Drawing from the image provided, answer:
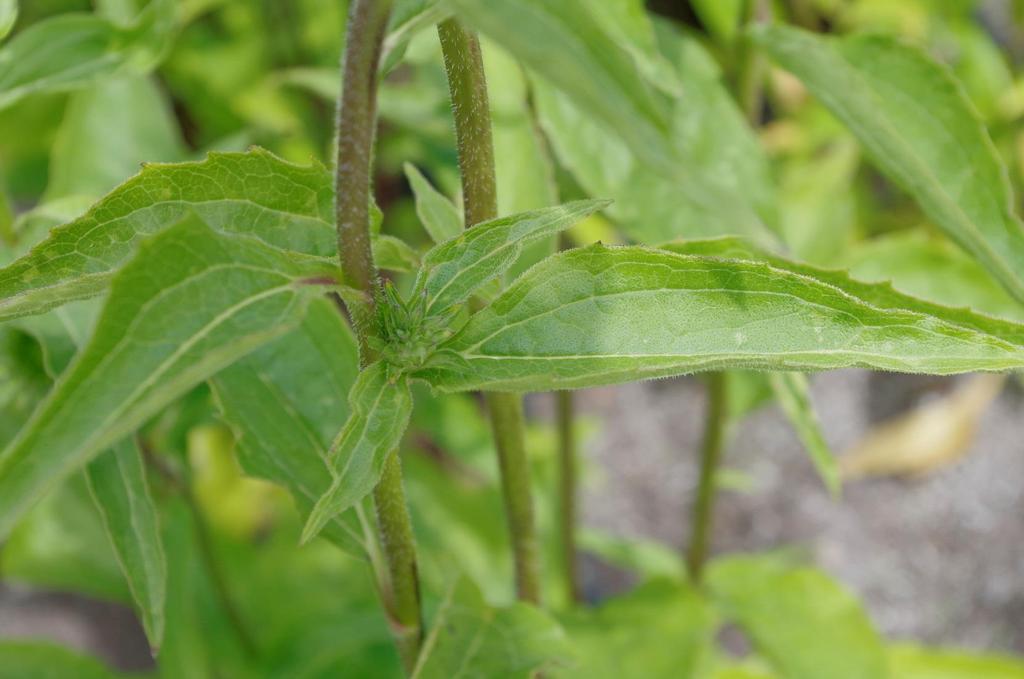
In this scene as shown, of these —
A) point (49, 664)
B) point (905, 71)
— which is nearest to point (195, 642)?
point (49, 664)

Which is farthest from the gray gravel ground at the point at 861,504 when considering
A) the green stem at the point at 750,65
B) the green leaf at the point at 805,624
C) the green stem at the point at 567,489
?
the green stem at the point at 750,65

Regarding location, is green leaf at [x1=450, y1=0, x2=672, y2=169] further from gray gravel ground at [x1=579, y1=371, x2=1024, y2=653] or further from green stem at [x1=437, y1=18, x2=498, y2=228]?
gray gravel ground at [x1=579, y1=371, x2=1024, y2=653]

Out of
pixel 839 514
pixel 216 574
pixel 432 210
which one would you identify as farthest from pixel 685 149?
pixel 839 514

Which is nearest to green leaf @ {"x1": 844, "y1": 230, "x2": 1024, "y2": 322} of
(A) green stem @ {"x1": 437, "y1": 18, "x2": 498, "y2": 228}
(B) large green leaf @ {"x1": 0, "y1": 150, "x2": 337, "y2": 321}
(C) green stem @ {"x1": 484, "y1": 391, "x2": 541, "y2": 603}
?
(C) green stem @ {"x1": 484, "y1": 391, "x2": 541, "y2": 603}

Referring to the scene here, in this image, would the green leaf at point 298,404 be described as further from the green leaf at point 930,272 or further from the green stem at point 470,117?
the green leaf at point 930,272

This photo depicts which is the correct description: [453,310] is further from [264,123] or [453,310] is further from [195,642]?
[264,123]

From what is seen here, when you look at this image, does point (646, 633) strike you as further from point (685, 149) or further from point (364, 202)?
point (364, 202)
